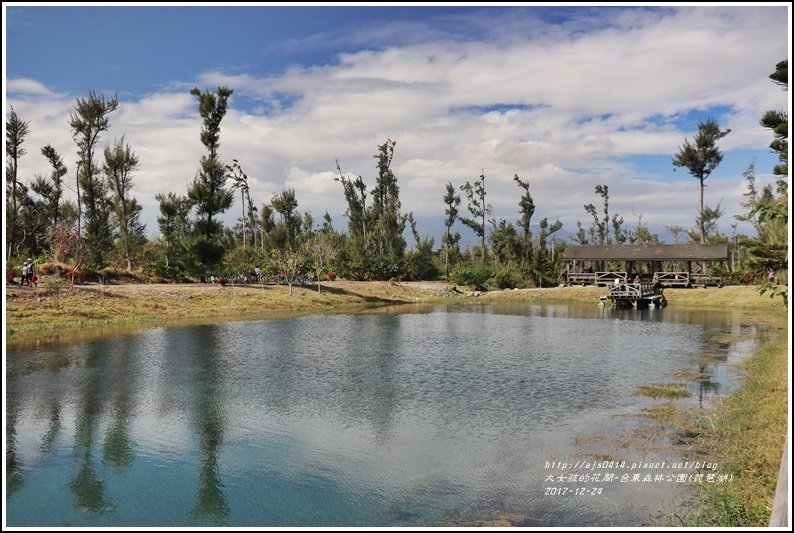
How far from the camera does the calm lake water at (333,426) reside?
36.3 ft

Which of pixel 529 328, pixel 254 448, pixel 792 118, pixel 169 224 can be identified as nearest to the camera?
pixel 792 118

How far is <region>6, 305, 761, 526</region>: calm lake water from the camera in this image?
36.3ft

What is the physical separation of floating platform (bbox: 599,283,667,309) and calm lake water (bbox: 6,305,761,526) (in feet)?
72.2

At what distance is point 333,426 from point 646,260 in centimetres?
5357

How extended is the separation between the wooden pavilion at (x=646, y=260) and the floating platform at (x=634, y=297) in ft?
11.4

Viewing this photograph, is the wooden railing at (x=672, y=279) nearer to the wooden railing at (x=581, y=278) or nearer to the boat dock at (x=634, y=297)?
the boat dock at (x=634, y=297)

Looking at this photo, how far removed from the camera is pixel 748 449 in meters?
12.8

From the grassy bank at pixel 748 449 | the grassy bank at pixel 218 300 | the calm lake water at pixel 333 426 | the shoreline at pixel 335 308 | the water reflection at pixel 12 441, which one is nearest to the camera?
the grassy bank at pixel 748 449

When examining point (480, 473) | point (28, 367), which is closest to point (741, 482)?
point (480, 473)

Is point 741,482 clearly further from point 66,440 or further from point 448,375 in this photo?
point 66,440

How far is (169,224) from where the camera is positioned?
65.8 meters

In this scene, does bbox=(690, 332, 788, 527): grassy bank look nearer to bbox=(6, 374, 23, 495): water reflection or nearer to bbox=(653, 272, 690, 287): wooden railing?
bbox=(6, 374, 23, 495): water reflection

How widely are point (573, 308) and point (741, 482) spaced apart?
43812 mm

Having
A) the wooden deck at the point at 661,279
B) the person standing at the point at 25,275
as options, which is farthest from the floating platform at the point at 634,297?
the person standing at the point at 25,275
